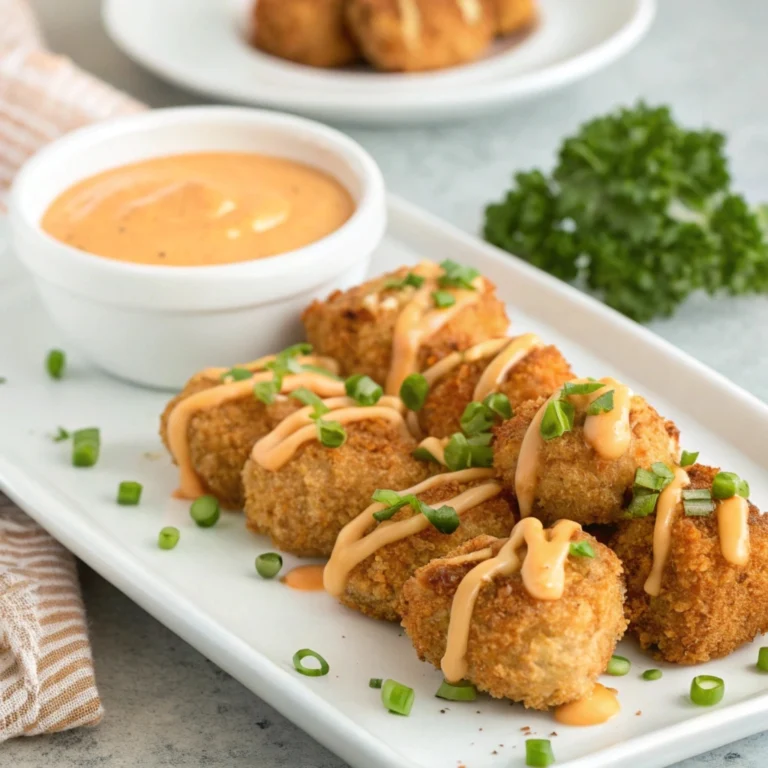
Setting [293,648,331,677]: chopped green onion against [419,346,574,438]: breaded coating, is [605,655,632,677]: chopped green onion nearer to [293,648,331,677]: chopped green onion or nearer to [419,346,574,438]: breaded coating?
[293,648,331,677]: chopped green onion

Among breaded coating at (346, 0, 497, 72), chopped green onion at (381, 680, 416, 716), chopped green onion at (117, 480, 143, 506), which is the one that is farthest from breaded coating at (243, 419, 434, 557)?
breaded coating at (346, 0, 497, 72)

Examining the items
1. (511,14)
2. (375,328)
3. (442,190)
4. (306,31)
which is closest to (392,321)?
(375,328)

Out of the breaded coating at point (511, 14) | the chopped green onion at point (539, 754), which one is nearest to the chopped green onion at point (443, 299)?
the chopped green onion at point (539, 754)

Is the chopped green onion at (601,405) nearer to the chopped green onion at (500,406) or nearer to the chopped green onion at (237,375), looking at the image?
the chopped green onion at (500,406)

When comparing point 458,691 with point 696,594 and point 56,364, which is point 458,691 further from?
point 56,364

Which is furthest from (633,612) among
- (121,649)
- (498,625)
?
(121,649)

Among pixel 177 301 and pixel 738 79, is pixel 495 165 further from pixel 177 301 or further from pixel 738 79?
pixel 177 301
